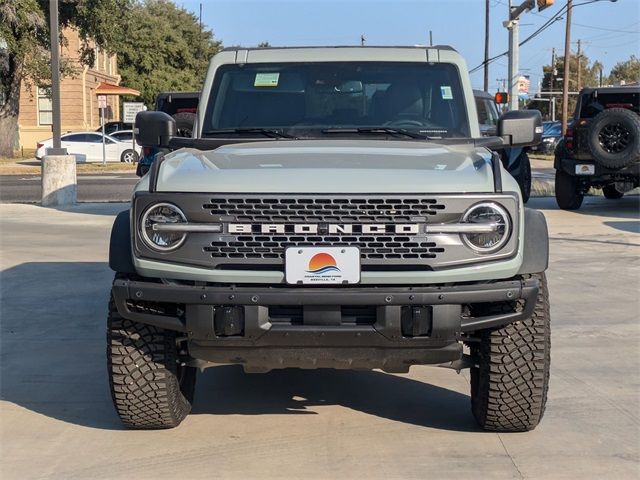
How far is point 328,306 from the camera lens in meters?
4.40

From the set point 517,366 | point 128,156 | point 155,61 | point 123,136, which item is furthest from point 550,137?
point 517,366

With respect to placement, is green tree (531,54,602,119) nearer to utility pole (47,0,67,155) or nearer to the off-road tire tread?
utility pole (47,0,67,155)

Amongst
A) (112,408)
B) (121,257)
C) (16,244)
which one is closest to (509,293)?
(121,257)

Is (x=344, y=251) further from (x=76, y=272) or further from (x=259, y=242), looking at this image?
(x=76, y=272)

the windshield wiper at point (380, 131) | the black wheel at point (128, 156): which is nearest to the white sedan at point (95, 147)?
the black wheel at point (128, 156)

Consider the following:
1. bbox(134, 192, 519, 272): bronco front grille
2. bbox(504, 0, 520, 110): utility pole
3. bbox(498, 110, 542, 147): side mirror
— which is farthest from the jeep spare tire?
bbox(134, 192, 519, 272): bronco front grille

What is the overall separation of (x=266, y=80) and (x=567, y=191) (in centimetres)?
1203

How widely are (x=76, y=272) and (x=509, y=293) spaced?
22.9ft

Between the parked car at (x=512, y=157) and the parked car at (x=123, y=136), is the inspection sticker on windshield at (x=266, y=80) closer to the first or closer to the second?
the parked car at (x=512, y=157)

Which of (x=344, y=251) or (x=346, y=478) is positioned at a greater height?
(x=344, y=251)

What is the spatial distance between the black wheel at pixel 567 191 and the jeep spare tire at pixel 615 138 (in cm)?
122

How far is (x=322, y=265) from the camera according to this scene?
174 inches

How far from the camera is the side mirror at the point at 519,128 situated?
578 cm

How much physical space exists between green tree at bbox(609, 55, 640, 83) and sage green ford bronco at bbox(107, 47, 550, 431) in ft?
311
